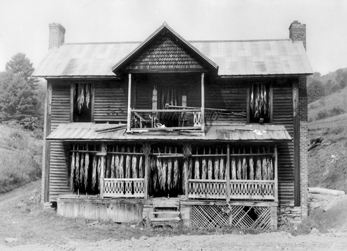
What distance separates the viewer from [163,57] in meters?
16.0

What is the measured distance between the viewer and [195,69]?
1580 centimetres

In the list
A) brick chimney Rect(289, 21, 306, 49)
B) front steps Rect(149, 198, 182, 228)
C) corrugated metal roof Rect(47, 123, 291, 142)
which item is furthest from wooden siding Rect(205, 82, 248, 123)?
front steps Rect(149, 198, 182, 228)

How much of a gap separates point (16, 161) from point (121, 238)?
16211 millimetres

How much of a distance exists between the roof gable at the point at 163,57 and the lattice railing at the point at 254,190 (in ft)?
16.9

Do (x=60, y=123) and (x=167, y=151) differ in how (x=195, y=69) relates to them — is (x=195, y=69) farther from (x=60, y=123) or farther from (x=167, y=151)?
(x=60, y=123)

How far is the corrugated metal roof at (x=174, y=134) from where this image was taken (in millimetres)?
15297

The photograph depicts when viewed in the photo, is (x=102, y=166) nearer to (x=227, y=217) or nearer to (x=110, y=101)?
(x=110, y=101)

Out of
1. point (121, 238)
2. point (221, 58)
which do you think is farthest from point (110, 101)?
point (121, 238)

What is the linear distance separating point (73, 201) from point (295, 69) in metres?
11.8

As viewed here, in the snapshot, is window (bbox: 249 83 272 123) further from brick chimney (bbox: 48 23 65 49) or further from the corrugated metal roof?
brick chimney (bbox: 48 23 65 49)

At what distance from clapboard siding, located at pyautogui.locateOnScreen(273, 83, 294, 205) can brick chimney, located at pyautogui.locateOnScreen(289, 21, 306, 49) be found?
3647 millimetres

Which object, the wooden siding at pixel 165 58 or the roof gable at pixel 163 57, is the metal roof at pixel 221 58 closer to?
the roof gable at pixel 163 57

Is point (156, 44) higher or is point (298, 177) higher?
point (156, 44)

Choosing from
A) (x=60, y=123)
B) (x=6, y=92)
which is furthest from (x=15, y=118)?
(x=60, y=123)
